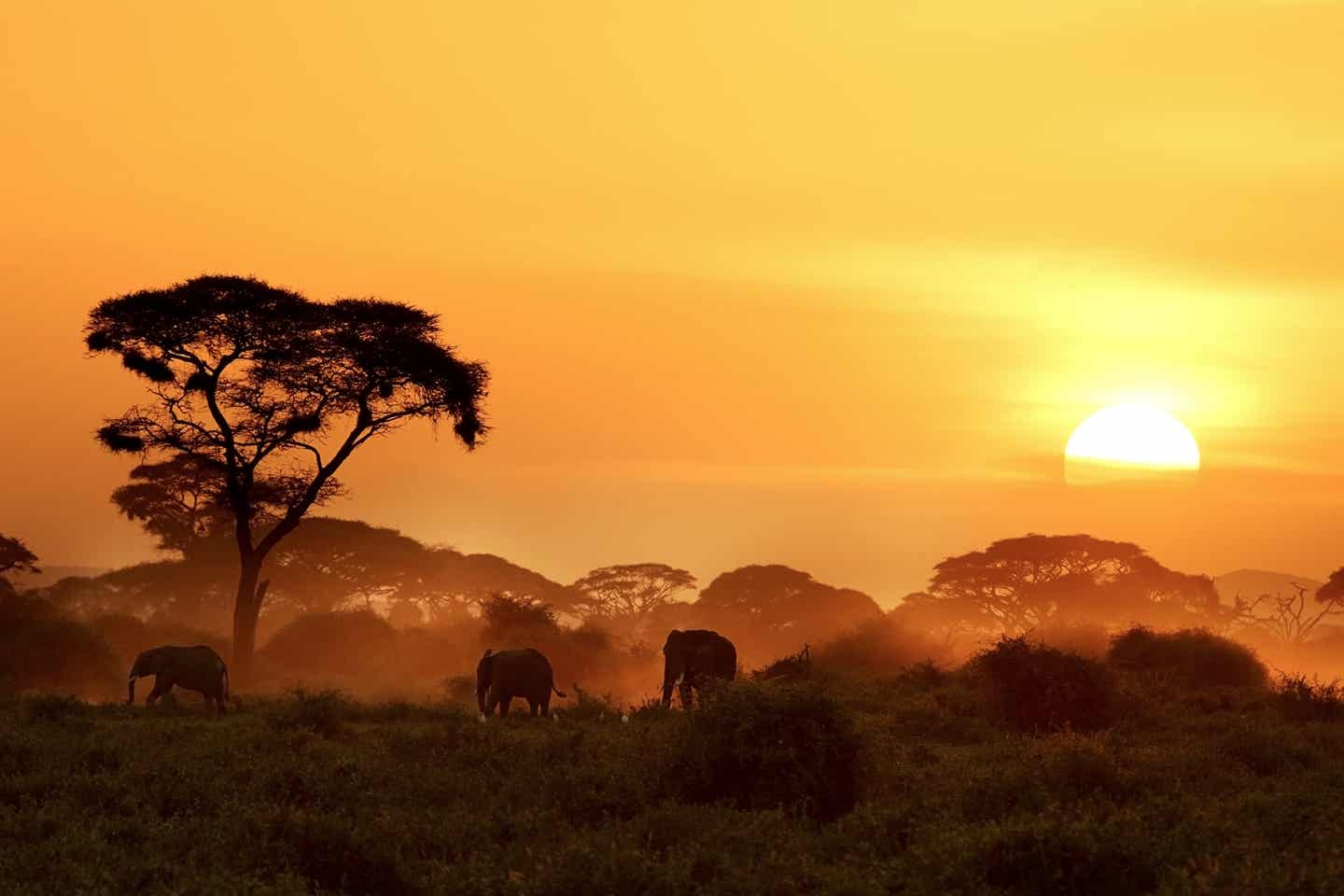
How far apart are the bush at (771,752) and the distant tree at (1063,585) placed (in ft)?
213

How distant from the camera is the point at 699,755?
699 inches

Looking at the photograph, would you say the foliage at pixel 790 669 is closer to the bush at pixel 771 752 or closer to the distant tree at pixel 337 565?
the bush at pixel 771 752

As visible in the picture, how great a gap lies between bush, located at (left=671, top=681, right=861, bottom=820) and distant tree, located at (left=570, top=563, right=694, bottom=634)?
73.4 m

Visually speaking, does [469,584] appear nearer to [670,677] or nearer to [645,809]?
[670,677]

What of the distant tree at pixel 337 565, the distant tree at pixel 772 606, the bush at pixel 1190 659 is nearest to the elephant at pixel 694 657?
the bush at pixel 1190 659

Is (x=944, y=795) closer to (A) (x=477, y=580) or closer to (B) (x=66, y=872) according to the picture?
(B) (x=66, y=872)


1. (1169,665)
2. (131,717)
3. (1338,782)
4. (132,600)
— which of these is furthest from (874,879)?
(132,600)

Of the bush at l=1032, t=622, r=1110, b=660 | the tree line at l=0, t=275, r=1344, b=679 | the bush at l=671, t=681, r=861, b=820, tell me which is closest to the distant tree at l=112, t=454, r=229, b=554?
the tree line at l=0, t=275, r=1344, b=679

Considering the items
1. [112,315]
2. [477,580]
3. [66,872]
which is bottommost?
[66,872]

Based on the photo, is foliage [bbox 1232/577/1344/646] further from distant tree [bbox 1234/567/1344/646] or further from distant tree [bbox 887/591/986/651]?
distant tree [bbox 887/591/986/651]

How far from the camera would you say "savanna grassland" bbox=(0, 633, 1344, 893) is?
13.3 meters

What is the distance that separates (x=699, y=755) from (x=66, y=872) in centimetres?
737

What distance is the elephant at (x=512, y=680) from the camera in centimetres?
2741

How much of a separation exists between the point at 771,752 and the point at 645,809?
188 centimetres
